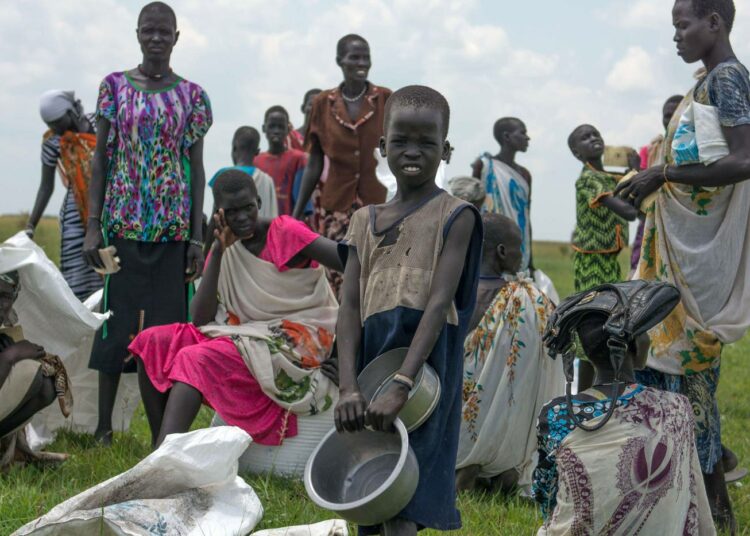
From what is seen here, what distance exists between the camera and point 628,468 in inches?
122

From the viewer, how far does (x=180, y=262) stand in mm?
5781

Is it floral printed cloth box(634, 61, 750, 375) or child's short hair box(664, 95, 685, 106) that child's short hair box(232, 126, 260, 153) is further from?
floral printed cloth box(634, 61, 750, 375)

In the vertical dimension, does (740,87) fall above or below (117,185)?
above

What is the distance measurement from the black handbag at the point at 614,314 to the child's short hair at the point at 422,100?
2.20ft

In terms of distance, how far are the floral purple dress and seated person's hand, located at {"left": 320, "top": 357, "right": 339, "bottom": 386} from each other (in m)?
1.09

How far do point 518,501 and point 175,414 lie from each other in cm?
156

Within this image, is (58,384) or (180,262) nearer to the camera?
(58,384)

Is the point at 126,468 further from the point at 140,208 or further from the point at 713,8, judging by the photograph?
the point at 713,8

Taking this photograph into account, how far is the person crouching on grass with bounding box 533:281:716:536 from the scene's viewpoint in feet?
10.2

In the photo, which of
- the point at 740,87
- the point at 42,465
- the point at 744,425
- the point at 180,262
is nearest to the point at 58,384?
the point at 42,465

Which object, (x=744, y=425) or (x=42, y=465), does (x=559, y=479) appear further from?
(x=744, y=425)

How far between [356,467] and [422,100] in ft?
3.71

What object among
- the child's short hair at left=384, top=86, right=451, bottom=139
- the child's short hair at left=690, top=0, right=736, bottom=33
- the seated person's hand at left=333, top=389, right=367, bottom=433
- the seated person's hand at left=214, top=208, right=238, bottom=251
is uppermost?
the child's short hair at left=690, top=0, right=736, bottom=33

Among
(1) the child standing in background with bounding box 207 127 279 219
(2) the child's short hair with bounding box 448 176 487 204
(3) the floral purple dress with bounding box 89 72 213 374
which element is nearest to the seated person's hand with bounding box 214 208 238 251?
(3) the floral purple dress with bounding box 89 72 213 374
